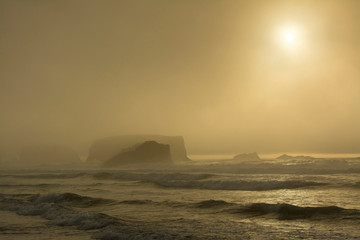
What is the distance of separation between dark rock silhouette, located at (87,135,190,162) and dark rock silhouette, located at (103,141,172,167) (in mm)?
20123

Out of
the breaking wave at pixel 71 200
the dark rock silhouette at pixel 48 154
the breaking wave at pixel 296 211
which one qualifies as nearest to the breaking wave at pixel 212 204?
the breaking wave at pixel 296 211

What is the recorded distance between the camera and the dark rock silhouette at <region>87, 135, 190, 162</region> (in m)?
85.3

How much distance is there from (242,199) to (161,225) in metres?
7.71

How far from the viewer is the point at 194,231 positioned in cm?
1069

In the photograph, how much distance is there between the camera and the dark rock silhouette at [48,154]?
102375 mm

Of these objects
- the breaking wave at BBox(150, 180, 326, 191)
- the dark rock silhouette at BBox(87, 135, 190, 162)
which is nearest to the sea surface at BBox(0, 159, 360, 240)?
the breaking wave at BBox(150, 180, 326, 191)

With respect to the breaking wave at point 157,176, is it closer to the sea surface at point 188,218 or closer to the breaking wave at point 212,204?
the sea surface at point 188,218

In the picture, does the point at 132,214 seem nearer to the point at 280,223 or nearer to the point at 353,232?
the point at 280,223

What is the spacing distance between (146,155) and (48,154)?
53778mm

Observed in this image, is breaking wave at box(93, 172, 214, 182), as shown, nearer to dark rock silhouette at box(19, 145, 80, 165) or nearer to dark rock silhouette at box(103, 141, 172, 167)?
dark rock silhouette at box(103, 141, 172, 167)

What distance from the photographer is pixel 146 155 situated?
62500 millimetres

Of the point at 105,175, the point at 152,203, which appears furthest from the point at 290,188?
the point at 105,175

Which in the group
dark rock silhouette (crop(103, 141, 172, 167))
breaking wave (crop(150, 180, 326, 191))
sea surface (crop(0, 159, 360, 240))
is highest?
dark rock silhouette (crop(103, 141, 172, 167))

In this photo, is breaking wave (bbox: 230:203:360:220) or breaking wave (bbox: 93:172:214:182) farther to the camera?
breaking wave (bbox: 93:172:214:182)
